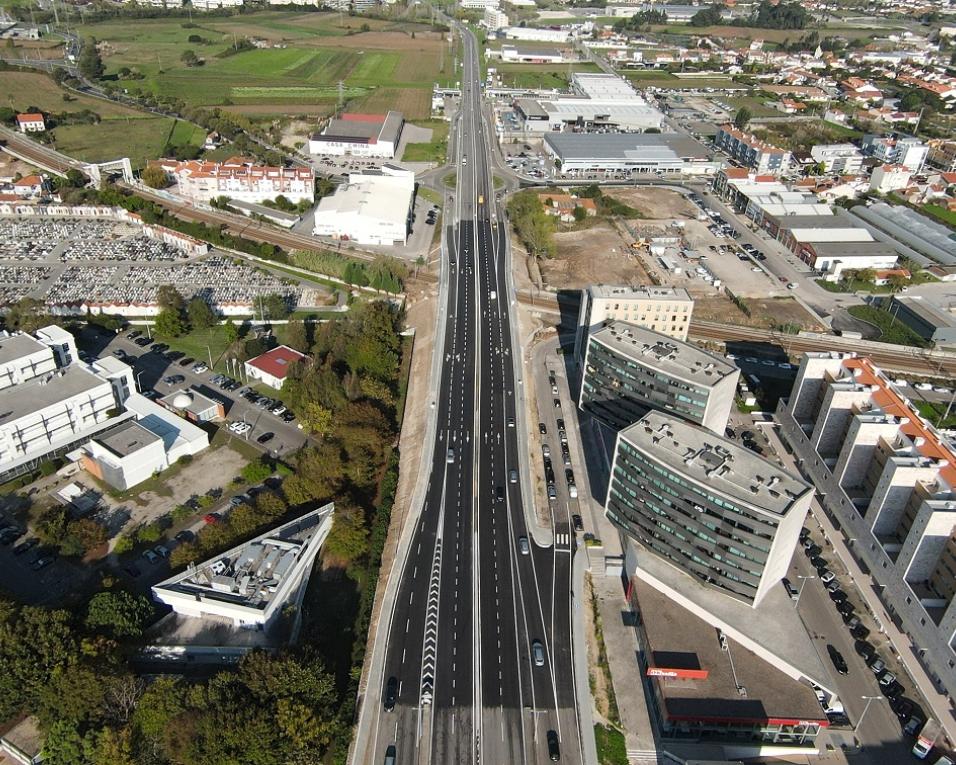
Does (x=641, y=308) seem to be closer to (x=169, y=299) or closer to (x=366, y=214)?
(x=366, y=214)

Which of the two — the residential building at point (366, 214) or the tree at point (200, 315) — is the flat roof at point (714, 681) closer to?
the tree at point (200, 315)

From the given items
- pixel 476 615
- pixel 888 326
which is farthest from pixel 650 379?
pixel 888 326

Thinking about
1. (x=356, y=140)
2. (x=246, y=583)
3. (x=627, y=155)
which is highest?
(x=627, y=155)

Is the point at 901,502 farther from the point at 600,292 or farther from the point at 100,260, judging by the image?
the point at 100,260

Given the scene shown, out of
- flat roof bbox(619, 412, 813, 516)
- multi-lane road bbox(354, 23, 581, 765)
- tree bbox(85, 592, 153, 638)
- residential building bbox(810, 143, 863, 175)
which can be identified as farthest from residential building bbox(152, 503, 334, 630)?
residential building bbox(810, 143, 863, 175)

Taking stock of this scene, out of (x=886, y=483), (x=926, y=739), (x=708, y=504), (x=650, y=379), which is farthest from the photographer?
(x=650, y=379)
